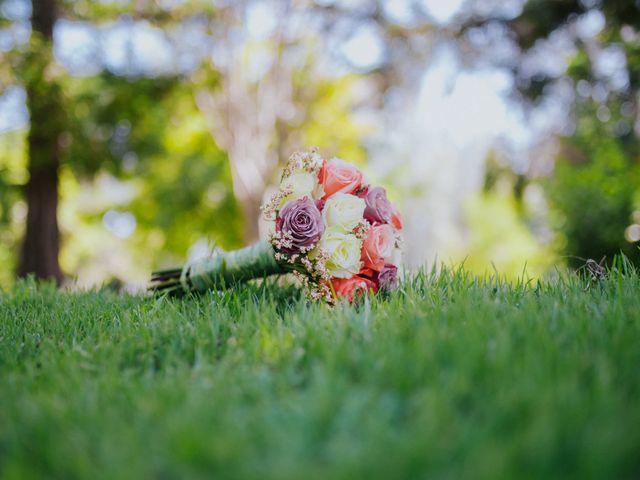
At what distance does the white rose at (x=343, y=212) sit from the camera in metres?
2.51

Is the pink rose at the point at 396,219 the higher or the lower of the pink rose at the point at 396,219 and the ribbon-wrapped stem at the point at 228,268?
the higher

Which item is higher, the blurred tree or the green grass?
the blurred tree

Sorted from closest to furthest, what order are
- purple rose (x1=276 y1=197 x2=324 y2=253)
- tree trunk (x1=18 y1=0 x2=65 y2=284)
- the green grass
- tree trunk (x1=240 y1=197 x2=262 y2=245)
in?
the green grass → purple rose (x1=276 y1=197 x2=324 y2=253) → tree trunk (x1=18 y1=0 x2=65 y2=284) → tree trunk (x1=240 y1=197 x2=262 y2=245)

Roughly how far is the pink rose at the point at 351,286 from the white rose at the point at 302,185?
0.43 m

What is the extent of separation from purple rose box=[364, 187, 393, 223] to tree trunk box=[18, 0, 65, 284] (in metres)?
7.97

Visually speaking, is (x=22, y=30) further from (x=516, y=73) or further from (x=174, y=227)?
(x=516, y=73)

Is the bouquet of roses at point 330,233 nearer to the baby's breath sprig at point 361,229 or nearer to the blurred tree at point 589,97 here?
the baby's breath sprig at point 361,229

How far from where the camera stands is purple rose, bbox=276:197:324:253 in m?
2.43

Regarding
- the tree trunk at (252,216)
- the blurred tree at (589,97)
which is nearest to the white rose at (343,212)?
the blurred tree at (589,97)

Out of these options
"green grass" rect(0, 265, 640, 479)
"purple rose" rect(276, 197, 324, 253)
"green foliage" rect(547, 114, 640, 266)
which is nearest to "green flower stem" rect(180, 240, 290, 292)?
"purple rose" rect(276, 197, 324, 253)

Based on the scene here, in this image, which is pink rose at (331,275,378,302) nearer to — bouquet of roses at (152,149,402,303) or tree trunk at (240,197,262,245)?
bouquet of roses at (152,149,402,303)

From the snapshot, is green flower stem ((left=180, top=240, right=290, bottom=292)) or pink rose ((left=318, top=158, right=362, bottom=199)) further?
green flower stem ((left=180, top=240, right=290, bottom=292))

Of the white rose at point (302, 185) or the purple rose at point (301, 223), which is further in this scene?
the white rose at point (302, 185)

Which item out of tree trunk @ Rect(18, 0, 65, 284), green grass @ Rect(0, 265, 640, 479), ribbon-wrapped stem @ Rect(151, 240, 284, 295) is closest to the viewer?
green grass @ Rect(0, 265, 640, 479)
